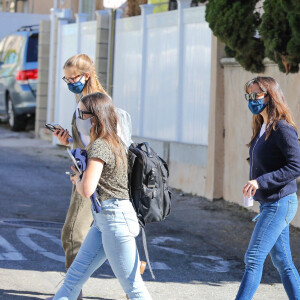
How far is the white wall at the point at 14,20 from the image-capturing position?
2459 cm

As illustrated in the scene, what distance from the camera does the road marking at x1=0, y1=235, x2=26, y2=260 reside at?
789 cm

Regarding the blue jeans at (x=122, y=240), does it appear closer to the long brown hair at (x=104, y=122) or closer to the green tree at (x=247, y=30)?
the long brown hair at (x=104, y=122)

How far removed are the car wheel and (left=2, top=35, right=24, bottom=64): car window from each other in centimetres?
93

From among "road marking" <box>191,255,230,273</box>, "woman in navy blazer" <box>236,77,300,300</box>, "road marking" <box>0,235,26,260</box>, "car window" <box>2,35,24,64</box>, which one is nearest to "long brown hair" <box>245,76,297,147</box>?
"woman in navy blazer" <box>236,77,300,300</box>

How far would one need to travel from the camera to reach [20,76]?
19.7m

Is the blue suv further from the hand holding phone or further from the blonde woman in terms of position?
the hand holding phone

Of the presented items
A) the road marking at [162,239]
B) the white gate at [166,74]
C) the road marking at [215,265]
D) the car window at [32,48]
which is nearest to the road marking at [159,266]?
the road marking at [215,265]

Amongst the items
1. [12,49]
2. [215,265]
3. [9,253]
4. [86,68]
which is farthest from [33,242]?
[12,49]

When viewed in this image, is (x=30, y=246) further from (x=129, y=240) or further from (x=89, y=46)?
(x=89, y=46)

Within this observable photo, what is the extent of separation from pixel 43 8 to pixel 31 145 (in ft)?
35.3

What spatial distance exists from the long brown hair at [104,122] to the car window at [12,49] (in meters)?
14.8

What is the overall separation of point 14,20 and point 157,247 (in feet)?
55.9

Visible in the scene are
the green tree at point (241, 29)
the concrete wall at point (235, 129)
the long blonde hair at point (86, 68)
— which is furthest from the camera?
the concrete wall at point (235, 129)

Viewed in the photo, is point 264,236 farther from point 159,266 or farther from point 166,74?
point 166,74
